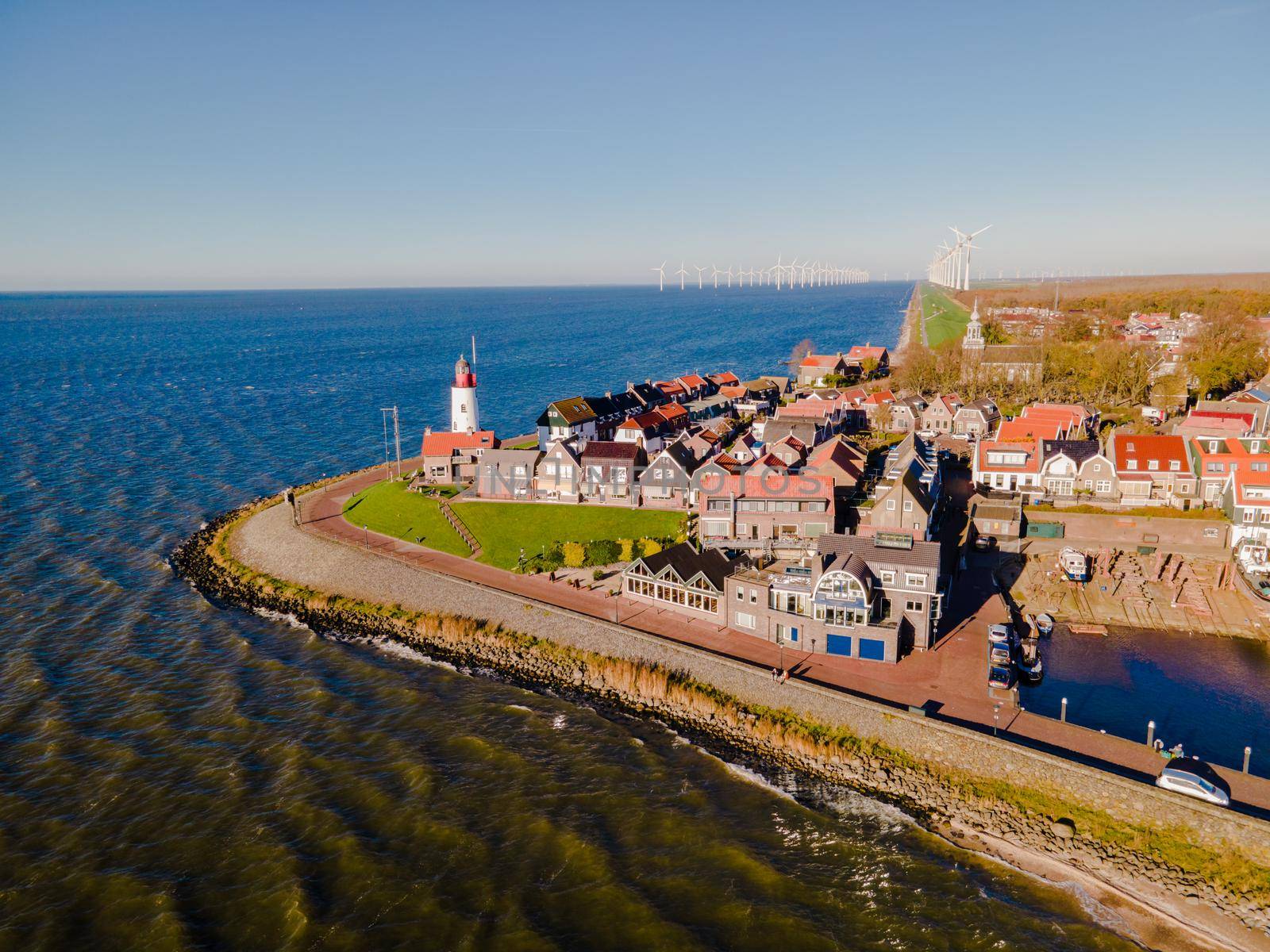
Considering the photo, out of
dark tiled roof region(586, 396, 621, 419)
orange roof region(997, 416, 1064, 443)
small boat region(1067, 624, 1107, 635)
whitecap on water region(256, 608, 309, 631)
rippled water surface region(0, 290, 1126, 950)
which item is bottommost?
rippled water surface region(0, 290, 1126, 950)

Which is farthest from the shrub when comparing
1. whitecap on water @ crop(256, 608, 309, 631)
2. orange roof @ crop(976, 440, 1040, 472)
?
orange roof @ crop(976, 440, 1040, 472)

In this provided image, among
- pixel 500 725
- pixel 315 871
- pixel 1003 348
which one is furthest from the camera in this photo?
pixel 1003 348

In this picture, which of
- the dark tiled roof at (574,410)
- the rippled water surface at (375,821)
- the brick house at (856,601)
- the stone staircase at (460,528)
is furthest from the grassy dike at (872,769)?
the dark tiled roof at (574,410)

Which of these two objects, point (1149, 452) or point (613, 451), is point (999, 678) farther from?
point (1149, 452)

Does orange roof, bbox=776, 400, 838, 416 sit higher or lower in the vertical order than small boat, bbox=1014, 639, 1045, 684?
higher

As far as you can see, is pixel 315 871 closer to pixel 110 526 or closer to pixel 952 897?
pixel 952 897

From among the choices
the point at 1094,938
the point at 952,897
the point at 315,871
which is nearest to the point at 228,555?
the point at 315,871

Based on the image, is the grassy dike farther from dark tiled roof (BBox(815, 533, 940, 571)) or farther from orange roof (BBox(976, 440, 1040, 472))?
orange roof (BBox(976, 440, 1040, 472))

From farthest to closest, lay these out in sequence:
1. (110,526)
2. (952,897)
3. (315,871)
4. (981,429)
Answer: (981,429) → (110,526) → (315,871) → (952,897)
